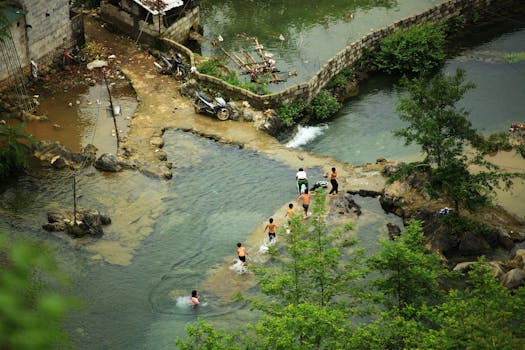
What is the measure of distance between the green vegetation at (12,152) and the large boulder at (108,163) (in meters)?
3.23

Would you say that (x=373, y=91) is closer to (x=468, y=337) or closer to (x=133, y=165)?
(x=133, y=165)

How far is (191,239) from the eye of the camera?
2933 cm

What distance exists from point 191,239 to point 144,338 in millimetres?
5651

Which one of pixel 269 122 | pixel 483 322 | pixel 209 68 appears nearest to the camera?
pixel 483 322

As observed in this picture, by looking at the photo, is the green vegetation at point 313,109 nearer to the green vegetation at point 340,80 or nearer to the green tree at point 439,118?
the green vegetation at point 340,80

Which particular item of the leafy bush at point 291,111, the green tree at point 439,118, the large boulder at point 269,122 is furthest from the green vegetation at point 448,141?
the leafy bush at point 291,111

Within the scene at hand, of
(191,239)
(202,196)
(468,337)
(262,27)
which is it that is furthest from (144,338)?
(262,27)

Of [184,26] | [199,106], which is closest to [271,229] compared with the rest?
[199,106]

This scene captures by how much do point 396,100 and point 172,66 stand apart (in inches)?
512

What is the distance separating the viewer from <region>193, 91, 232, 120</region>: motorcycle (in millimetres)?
36750

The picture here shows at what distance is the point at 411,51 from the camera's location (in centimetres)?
4334

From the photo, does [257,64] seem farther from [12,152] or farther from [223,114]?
[12,152]

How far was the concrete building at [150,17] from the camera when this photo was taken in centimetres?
A: 4169

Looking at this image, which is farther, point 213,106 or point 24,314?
point 213,106
